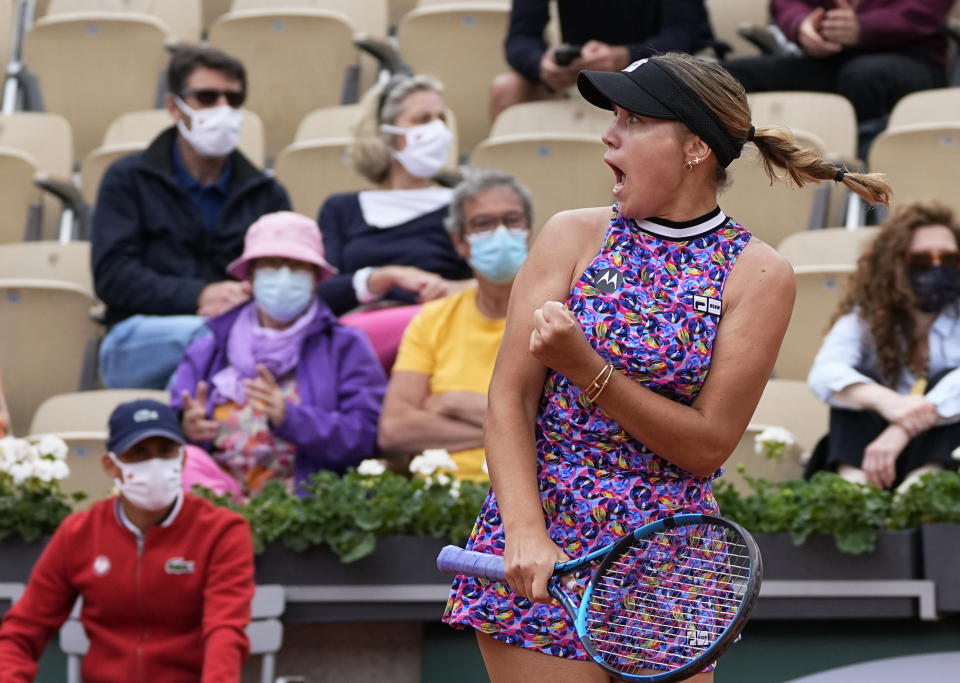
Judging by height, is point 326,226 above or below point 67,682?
above

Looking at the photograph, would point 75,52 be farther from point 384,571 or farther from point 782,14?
point 384,571

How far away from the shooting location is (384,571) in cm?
404

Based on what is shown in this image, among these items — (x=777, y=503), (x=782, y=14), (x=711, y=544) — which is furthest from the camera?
(x=782, y=14)

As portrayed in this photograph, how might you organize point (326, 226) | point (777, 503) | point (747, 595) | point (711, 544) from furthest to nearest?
1. point (326, 226)
2. point (777, 503)
3. point (711, 544)
4. point (747, 595)

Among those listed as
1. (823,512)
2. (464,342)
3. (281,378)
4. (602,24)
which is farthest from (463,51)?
(823,512)

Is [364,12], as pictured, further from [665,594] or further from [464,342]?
[665,594]

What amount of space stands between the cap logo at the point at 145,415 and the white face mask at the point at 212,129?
6.32ft

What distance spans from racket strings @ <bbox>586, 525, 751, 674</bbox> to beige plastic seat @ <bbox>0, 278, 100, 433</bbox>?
4.02m

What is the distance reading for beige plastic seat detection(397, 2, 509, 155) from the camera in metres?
7.20

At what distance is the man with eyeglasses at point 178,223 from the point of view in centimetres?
524

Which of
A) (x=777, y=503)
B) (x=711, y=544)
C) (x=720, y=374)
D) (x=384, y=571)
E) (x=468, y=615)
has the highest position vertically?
(x=720, y=374)

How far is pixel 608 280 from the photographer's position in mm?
2148

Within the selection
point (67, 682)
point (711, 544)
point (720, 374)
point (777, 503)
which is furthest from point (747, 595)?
point (67, 682)

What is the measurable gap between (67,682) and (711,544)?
258cm
